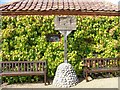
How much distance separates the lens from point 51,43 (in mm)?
9062

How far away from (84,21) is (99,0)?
3538mm

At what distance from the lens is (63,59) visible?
9047mm

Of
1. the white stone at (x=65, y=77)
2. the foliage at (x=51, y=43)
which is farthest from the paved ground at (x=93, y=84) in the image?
the foliage at (x=51, y=43)

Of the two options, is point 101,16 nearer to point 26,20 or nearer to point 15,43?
point 26,20

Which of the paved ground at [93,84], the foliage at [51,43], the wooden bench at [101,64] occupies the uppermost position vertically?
the foliage at [51,43]

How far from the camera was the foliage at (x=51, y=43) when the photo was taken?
8906mm

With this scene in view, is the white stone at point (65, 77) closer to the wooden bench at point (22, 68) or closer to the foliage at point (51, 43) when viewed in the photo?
the wooden bench at point (22, 68)

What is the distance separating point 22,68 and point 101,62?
3.04 m

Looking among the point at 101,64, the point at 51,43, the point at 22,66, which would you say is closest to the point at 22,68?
the point at 22,66

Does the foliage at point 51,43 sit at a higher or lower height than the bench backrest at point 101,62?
higher

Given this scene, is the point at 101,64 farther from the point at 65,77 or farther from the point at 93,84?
the point at 65,77

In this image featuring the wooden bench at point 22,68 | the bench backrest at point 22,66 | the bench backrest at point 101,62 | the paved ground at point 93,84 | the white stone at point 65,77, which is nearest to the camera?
the paved ground at point 93,84

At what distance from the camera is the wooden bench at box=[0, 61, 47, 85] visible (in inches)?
324

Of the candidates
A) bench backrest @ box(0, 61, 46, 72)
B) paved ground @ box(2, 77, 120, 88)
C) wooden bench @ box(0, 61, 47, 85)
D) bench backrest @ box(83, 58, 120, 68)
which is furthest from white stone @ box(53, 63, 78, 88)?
bench backrest @ box(83, 58, 120, 68)
